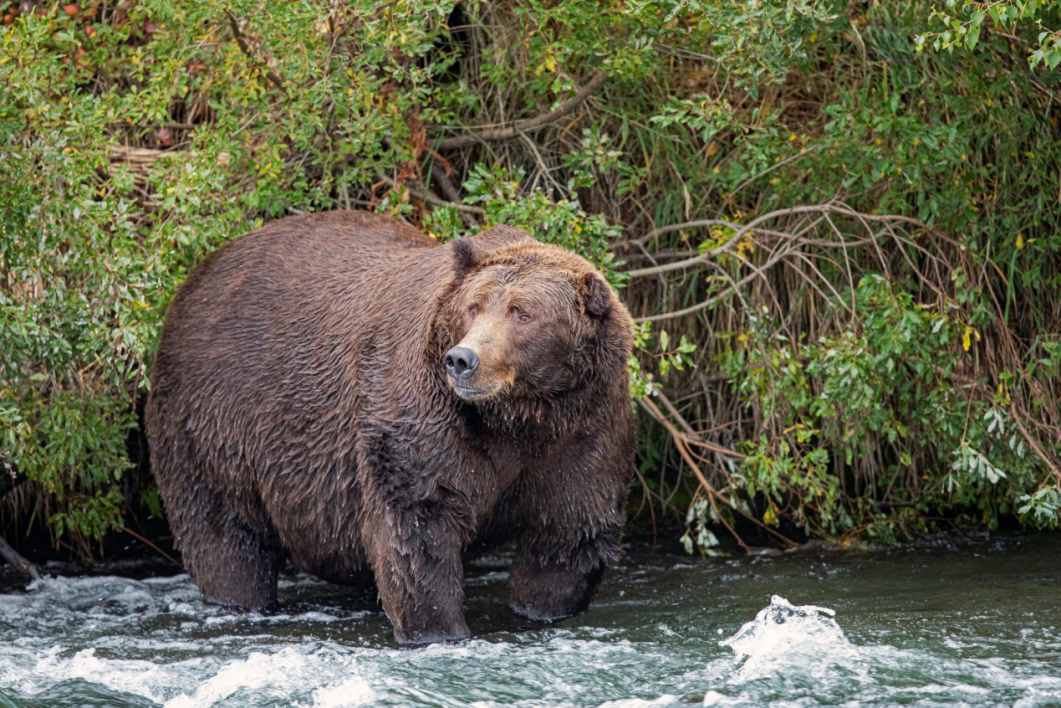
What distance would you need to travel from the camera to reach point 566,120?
10.2m

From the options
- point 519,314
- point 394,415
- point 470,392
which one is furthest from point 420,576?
point 519,314

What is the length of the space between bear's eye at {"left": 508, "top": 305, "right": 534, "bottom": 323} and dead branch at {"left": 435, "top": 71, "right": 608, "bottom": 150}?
2.97 m

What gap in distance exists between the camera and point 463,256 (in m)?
6.98

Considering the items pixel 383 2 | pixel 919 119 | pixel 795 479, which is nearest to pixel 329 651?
pixel 795 479

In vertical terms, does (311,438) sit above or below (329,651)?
above

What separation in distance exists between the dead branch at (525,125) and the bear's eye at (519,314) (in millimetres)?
2969

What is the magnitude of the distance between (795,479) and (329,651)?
274 cm

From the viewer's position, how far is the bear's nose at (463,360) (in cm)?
650

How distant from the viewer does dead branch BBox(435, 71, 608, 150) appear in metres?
9.53

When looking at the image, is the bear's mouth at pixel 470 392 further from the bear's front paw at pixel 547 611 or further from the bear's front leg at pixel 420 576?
the bear's front paw at pixel 547 611

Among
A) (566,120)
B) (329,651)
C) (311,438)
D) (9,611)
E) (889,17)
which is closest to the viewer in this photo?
(329,651)

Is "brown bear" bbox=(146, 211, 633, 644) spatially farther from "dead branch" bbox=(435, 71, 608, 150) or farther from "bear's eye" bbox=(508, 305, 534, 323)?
"dead branch" bbox=(435, 71, 608, 150)

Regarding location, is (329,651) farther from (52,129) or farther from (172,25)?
(172,25)

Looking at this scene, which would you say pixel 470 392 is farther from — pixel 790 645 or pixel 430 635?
pixel 790 645
